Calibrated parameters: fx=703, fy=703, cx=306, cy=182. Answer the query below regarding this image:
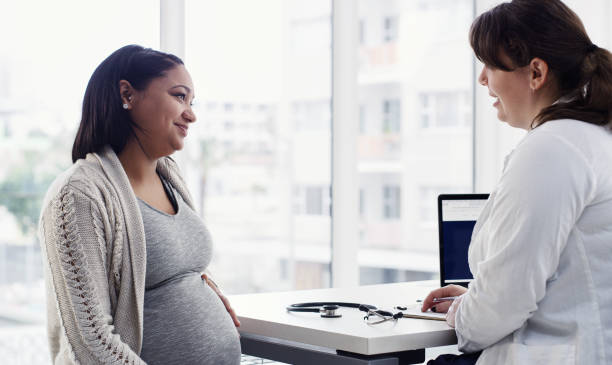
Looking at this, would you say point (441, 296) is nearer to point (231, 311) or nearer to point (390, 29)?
point (231, 311)

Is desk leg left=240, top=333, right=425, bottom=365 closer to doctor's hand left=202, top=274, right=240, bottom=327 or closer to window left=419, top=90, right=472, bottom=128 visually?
doctor's hand left=202, top=274, right=240, bottom=327

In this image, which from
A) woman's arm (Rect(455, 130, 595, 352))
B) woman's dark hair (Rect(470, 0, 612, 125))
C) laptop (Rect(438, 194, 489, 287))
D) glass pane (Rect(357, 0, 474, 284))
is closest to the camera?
woman's arm (Rect(455, 130, 595, 352))

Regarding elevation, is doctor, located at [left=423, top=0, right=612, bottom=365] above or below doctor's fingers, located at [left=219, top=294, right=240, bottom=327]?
above

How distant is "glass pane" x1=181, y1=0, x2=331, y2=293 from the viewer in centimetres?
270

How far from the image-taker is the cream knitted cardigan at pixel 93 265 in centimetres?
146

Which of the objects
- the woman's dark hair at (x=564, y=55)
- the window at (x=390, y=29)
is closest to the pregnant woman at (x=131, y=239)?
the woman's dark hair at (x=564, y=55)

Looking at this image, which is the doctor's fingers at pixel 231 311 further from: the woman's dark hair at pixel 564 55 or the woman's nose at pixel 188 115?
the woman's dark hair at pixel 564 55

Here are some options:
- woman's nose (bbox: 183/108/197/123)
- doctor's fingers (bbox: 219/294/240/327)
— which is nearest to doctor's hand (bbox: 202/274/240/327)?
doctor's fingers (bbox: 219/294/240/327)

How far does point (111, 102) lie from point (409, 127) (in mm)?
1817

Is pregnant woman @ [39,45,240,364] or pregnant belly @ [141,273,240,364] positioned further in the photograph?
pregnant belly @ [141,273,240,364]

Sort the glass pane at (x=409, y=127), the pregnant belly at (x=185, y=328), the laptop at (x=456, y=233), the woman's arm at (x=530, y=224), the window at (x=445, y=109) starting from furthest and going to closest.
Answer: the window at (x=445, y=109) → the glass pane at (x=409, y=127) → the laptop at (x=456, y=233) → the pregnant belly at (x=185, y=328) → the woman's arm at (x=530, y=224)

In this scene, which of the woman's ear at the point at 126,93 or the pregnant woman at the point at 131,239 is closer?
the pregnant woman at the point at 131,239

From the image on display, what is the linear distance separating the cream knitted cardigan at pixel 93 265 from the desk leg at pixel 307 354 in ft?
1.25

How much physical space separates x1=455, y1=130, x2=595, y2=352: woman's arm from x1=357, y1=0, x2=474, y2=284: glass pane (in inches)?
66.7
